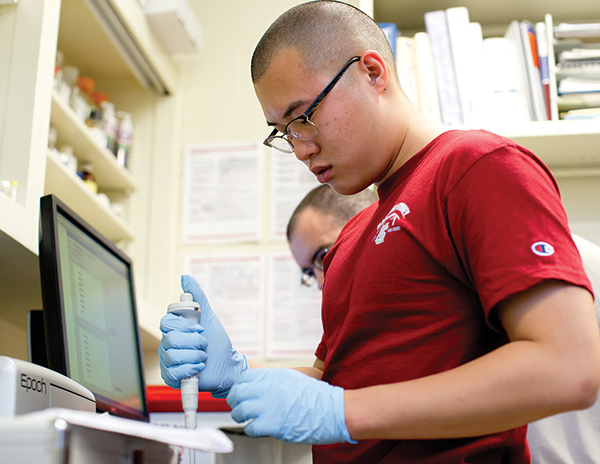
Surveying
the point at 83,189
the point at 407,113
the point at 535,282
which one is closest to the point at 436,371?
the point at 535,282

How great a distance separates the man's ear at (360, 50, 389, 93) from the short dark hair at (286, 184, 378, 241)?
2.36 ft

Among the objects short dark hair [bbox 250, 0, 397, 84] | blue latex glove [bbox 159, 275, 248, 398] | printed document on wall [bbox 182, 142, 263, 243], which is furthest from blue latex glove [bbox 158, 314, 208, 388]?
printed document on wall [bbox 182, 142, 263, 243]

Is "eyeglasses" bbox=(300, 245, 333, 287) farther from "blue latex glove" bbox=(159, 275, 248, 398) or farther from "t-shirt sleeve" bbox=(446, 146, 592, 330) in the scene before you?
"t-shirt sleeve" bbox=(446, 146, 592, 330)

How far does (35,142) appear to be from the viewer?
1389 mm

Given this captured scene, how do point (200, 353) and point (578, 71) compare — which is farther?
point (578, 71)

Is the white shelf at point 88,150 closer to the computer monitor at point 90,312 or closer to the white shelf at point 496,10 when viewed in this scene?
the computer monitor at point 90,312

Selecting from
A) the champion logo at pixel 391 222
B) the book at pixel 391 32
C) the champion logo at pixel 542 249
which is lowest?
the champion logo at pixel 542 249

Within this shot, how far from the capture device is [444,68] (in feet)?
6.43

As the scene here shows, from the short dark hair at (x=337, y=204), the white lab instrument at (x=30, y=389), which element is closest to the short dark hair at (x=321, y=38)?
the white lab instrument at (x=30, y=389)

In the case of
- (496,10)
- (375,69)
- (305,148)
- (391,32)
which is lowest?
(305,148)

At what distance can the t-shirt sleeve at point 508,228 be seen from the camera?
0.75 m

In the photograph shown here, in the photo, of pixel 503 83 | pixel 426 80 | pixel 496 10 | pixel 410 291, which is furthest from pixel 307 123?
pixel 496 10

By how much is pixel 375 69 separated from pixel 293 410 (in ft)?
1.81

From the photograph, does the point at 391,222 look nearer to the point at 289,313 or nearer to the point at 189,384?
the point at 189,384
